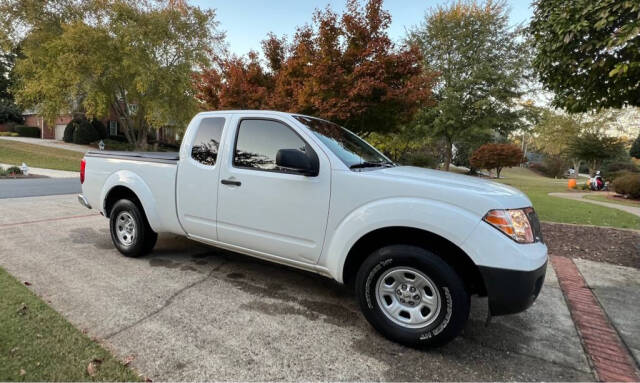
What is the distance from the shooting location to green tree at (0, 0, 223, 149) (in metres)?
21.2

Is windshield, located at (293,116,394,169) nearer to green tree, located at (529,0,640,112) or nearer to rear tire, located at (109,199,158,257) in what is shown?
rear tire, located at (109,199,158,257)

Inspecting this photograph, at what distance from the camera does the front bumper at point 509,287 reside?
7.66 ft

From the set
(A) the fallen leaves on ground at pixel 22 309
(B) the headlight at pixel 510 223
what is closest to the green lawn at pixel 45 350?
(A) the fallen leaves on ground at pixel 22 309

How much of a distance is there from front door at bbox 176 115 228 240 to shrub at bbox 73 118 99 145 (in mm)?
35805

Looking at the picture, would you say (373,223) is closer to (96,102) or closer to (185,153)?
(185,153)

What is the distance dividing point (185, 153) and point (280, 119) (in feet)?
4.24

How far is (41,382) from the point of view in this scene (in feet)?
6.74

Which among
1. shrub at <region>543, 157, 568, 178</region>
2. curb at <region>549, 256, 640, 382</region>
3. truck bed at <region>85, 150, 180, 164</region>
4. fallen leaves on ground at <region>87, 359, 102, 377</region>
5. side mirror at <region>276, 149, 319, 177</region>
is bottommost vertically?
fallen leaves on ground at <region>87, 359, 102, 377</region>

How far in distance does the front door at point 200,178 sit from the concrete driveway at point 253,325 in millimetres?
670

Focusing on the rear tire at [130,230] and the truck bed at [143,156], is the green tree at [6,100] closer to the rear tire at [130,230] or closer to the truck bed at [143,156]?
the truck bed at [143,156]

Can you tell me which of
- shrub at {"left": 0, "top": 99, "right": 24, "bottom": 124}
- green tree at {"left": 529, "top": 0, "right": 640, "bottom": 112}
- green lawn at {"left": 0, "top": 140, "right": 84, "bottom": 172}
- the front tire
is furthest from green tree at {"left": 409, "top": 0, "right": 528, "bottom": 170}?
shrub at {"left": 0, "top": 99, "right": 24, "bottom": 124}

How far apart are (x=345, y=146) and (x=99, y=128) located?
39.0 m

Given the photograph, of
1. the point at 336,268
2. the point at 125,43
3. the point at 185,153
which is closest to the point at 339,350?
the point at 336,268

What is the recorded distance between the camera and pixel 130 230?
4445 millimetres
